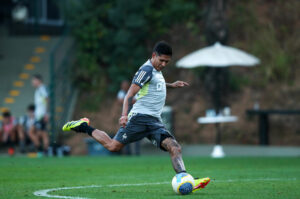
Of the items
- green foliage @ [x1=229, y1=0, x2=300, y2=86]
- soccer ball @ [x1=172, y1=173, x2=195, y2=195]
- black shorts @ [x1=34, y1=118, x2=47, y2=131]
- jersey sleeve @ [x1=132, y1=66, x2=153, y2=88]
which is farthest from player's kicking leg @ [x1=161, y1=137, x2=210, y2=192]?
green foliage @ [x1=229, y1=0, x2=300, y2=86]

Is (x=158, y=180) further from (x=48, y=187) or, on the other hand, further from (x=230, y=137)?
(x=230, y=137)

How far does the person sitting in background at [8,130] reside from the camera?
22.6 m

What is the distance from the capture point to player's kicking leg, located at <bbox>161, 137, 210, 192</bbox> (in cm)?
909

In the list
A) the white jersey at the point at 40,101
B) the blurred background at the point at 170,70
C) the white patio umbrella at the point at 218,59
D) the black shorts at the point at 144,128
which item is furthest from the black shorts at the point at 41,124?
the black shorts at the point at 144,128

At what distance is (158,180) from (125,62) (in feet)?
50.8

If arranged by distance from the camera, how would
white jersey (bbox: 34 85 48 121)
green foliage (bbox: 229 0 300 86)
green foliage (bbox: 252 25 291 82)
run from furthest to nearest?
1. green foliage (bbox: 229 0 300 86)
2. green foliage (bbox: 252 25 291 82)
3. white jersey (bbox: 34 85 48 121)

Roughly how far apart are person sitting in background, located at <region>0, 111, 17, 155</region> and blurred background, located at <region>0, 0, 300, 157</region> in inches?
2.0

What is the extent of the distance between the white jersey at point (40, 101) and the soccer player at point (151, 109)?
10.6 meters

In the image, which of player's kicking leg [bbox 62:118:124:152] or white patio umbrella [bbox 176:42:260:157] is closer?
player's kicking leg [bbox 62:118:124:152]

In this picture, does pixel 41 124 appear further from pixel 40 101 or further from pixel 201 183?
pixel 201 183

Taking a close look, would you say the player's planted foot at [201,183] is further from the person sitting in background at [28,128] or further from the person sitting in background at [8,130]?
the person sitting in background at [8,130]

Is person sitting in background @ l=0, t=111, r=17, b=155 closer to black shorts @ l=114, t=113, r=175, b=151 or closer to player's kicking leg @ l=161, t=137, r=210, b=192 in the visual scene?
black shorts @ l=114, t=113, r=175, b=151

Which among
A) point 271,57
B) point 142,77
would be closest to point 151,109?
point 142,77

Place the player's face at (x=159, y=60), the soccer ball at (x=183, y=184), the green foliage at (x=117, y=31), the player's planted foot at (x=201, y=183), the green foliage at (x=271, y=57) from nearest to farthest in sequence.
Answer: the soccer ball at (x=183, y=184)
the player's planted foot at (x=201, y=183)
the player's face at (x=159, y=60)
the green foliage at (x=271, y=57)
the green foliage at (x=117, y=31)
